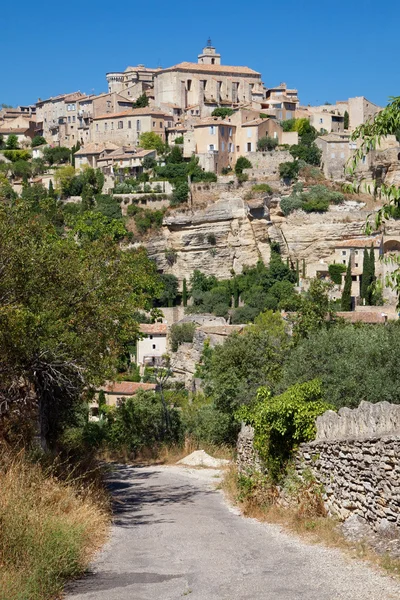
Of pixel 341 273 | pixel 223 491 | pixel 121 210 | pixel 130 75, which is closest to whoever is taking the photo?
pixel 223 491

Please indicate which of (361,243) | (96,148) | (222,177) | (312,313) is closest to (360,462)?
(312,313)

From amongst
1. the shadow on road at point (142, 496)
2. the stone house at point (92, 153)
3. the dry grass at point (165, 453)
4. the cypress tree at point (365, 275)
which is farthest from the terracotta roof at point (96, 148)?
the shadow on road at point (142, 496)

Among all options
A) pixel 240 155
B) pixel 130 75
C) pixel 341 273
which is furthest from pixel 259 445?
pixel 130 75

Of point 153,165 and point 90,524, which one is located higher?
point 153,165

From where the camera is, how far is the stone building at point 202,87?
371 feet

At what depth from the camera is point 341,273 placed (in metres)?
74.4

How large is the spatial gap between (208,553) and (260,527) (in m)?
1.80

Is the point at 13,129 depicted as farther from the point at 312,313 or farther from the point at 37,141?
the point at 312,313

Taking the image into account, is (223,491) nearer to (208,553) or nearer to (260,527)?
(260,527)

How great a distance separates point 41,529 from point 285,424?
4.34 m

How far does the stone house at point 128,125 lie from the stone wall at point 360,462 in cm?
9478

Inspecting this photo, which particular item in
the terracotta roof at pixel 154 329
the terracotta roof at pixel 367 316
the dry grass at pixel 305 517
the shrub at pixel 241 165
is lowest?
the terracotta roof at pixel 154 329

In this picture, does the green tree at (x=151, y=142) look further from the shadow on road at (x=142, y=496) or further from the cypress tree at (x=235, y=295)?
the shadow on road at (x=142, y=496)

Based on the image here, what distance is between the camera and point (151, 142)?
335ft
